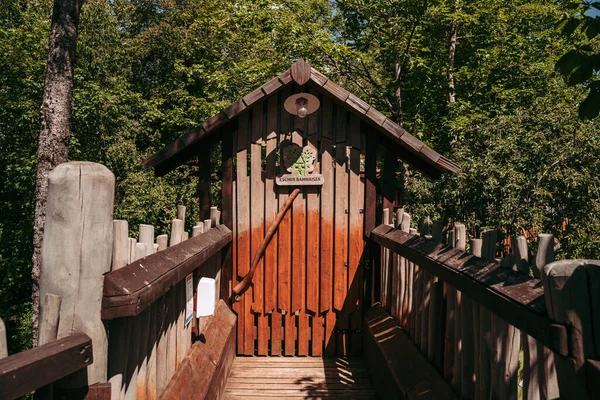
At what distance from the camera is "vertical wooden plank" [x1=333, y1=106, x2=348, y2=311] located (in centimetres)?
626

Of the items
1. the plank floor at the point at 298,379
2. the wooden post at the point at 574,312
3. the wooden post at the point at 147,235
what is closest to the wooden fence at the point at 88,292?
the wooden post at the point at 147,235

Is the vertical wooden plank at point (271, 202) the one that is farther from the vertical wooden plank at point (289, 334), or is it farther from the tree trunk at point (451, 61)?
the tree trunk at point (451, 61)

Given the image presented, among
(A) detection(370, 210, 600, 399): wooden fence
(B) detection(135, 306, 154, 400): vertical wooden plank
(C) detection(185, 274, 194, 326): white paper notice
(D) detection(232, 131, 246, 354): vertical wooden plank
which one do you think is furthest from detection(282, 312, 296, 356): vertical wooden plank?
(B) detection(135, 306, 154, 400): vertical wooden plank

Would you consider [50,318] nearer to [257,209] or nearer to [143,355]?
[143,355]

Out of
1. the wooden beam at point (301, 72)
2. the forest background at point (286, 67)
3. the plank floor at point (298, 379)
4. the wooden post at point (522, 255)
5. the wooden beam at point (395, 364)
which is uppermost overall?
the forest background at point (286, 67)

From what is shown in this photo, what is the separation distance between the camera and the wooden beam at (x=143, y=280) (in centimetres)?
216

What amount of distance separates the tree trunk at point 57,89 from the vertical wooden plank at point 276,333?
5.18 meters

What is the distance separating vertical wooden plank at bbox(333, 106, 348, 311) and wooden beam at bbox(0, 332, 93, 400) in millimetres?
4470

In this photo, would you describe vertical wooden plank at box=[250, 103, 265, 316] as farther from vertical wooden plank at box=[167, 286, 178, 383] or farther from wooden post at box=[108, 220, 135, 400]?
wooden post at box=[108, 220, 135, 400]

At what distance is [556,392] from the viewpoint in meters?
1.95

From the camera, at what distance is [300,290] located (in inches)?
248

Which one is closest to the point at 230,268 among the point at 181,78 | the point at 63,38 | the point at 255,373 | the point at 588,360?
the point at 255,373

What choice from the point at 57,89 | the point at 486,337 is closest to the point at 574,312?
the point at 486,337

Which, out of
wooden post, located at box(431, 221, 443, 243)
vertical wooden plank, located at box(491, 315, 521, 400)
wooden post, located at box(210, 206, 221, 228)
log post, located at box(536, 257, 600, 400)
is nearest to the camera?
log post, located at box(536, 257, 600, 400)
